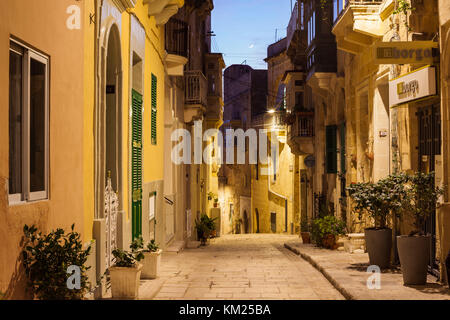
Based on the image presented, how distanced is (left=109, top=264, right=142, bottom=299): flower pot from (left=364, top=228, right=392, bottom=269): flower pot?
455 centimetres

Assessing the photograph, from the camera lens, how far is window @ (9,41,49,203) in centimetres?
479

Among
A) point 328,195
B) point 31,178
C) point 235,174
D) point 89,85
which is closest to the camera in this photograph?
point 31,178

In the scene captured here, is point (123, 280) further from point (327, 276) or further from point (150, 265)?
point (327, 276)

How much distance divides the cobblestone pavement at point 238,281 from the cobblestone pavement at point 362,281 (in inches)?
7.4

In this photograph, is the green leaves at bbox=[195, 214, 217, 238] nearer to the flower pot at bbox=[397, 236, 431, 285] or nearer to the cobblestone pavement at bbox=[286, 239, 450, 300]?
the cobblestone pavement at bbox=[286, 239, 450, 300]

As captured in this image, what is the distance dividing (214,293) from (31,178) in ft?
13.5

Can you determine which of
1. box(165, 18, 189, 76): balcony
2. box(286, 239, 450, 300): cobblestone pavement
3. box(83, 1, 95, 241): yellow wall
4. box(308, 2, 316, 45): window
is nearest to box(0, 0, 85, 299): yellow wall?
box(83, 1, 95, 241): yellow wall

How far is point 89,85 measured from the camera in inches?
275

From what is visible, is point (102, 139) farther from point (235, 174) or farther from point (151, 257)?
point (235, 174)

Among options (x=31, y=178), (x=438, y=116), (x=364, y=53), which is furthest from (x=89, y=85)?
(x=364, y=53)

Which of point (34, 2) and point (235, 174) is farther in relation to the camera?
point (235, 174)

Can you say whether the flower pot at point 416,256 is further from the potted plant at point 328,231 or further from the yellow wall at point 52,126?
the potted plant at point 328,231

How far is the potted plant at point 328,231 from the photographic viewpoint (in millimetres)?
14768

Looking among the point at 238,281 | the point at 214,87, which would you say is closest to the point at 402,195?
the point at 238,281
